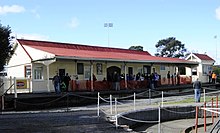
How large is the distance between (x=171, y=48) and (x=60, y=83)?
214 ft

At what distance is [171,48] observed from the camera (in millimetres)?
88188

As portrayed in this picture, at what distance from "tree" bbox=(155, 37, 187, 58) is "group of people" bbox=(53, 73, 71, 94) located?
62.9 meters

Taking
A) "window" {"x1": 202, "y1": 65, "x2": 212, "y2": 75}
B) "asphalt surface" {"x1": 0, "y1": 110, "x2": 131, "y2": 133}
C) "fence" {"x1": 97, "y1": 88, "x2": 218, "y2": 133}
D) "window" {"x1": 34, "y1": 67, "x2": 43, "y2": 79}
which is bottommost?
"asphalt surface" {"x1": 0, "y1": 110, "x2": 131, "y2": 133}

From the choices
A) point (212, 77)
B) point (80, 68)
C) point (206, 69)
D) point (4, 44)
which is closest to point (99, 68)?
point (80, 68)

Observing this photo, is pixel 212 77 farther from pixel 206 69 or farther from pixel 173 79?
pixel 173 79

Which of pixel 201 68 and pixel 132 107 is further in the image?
pixel 201 68

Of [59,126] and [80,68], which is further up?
[80,68]

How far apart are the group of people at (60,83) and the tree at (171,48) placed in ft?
206

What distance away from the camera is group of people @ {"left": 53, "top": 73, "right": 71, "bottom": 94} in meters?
25.1

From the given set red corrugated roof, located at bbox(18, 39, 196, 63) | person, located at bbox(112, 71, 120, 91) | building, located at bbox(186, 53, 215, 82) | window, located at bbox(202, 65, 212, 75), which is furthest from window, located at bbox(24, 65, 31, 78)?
window, located at bbox(202, 65, 212, 75)

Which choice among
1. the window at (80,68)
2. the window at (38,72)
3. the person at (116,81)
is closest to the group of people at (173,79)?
the person at (116,81)

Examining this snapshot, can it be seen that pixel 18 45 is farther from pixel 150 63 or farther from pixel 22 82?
pixel 150 63

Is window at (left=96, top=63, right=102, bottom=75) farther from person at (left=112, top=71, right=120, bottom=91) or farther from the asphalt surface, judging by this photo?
the asphalt surface

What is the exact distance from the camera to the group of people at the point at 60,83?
988 inches
